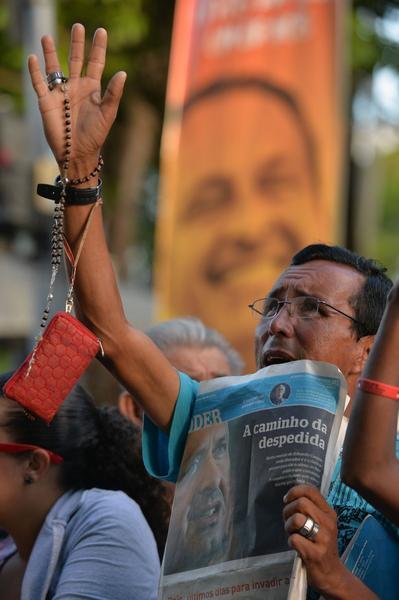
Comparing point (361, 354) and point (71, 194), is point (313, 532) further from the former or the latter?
point (71, 194)

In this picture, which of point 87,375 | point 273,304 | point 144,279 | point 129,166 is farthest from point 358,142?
point 273,304

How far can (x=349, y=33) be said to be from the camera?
11.2 meters

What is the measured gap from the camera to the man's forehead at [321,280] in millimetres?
2703

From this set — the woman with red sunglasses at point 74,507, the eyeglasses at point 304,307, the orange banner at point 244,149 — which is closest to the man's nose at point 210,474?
the eyeglasses at point 304,307

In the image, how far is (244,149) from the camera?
7383 mm

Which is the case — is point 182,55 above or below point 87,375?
above

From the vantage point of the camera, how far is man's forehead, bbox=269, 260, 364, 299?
2703mm

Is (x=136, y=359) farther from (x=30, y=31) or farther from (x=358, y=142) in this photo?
(x=358, y=142)

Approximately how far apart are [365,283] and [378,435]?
2.20 ft

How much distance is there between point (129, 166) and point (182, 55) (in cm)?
407

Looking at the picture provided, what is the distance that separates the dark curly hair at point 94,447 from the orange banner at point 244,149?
3499 millimetres

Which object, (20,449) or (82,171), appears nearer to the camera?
(82,171)

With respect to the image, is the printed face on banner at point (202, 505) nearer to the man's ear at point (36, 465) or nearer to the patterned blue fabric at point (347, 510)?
the patterned blue fabric at point (347, 510)

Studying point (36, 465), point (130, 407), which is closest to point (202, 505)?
point (36, 465)
